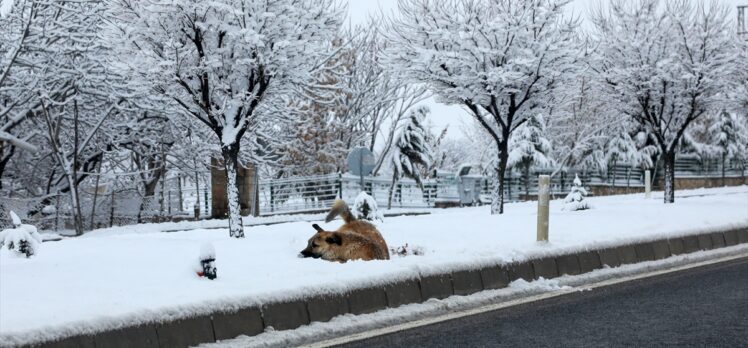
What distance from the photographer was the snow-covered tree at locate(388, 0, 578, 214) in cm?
1834

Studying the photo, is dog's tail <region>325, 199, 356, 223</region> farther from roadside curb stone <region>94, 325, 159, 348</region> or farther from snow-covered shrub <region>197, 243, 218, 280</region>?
roadside curb stone <region>94, 325, 159, 348</region>

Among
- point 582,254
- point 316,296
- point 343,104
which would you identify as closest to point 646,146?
point 343,104

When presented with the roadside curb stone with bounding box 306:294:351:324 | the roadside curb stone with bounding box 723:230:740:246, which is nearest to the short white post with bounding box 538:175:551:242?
the roadside curb stone with bounding box 306:294:351:324

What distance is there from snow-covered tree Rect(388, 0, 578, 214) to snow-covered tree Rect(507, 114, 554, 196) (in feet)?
89.8

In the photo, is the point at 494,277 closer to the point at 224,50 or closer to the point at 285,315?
the point at 285,315

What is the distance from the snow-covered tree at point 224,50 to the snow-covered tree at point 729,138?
57.2 m

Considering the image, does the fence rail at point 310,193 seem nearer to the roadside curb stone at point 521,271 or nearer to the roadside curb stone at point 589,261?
the roadside curb stone at point 589,261

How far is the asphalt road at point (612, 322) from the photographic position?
598 cm

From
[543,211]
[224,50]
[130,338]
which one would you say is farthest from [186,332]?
[224,50]

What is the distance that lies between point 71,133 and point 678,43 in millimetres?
17124

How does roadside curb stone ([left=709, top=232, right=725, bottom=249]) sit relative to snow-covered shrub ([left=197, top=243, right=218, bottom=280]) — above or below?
below

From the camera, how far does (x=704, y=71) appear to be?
22234 mm

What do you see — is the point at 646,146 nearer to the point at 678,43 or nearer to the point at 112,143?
the point at 678,43

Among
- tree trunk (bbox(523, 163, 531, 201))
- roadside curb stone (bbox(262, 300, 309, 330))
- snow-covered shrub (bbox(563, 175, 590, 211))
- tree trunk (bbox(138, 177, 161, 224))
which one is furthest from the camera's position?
tree trunk (bbox(523, 163, 531, 201))
